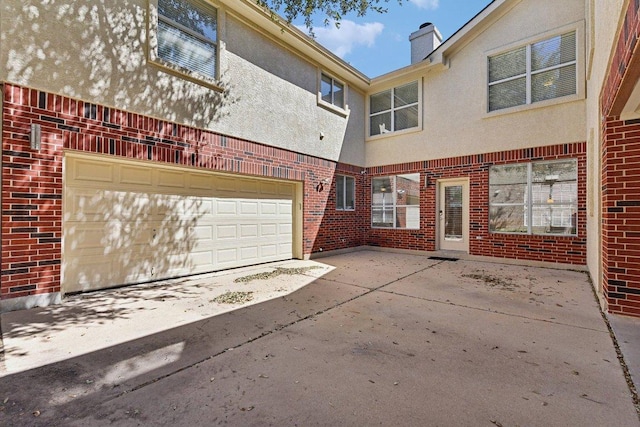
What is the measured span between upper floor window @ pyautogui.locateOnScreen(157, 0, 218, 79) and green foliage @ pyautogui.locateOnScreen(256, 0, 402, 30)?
128cm

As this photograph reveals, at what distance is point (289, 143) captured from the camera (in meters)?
8.05

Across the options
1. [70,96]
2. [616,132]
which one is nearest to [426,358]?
[616,132]

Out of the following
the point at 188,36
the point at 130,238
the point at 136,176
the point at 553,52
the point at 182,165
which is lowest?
the point at 130,238

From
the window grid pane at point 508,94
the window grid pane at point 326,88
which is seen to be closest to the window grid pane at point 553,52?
the window grid pane at point 508,94

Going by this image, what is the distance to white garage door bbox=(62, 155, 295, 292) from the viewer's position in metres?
4.81

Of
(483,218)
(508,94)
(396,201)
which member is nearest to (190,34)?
(396,201)

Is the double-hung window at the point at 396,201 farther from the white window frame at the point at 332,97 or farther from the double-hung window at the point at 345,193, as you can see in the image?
the white window frame at the point at 332,97

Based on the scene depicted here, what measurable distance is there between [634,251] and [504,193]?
15.3ft

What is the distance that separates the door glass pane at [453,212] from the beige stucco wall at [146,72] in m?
4.14

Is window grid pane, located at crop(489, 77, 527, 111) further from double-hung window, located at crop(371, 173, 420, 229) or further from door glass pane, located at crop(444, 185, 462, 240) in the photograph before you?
double-hung window, located at crop(371, 173, 420, 229)

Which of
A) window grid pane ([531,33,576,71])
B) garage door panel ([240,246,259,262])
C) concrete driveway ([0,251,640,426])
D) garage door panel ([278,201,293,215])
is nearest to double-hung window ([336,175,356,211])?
garage door panel ([278,201,293,215])

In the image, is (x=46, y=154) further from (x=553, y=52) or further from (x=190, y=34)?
(x=553, y=52)

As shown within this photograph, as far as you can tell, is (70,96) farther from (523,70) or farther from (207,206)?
(523,70)

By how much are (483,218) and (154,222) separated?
26.5 ft
